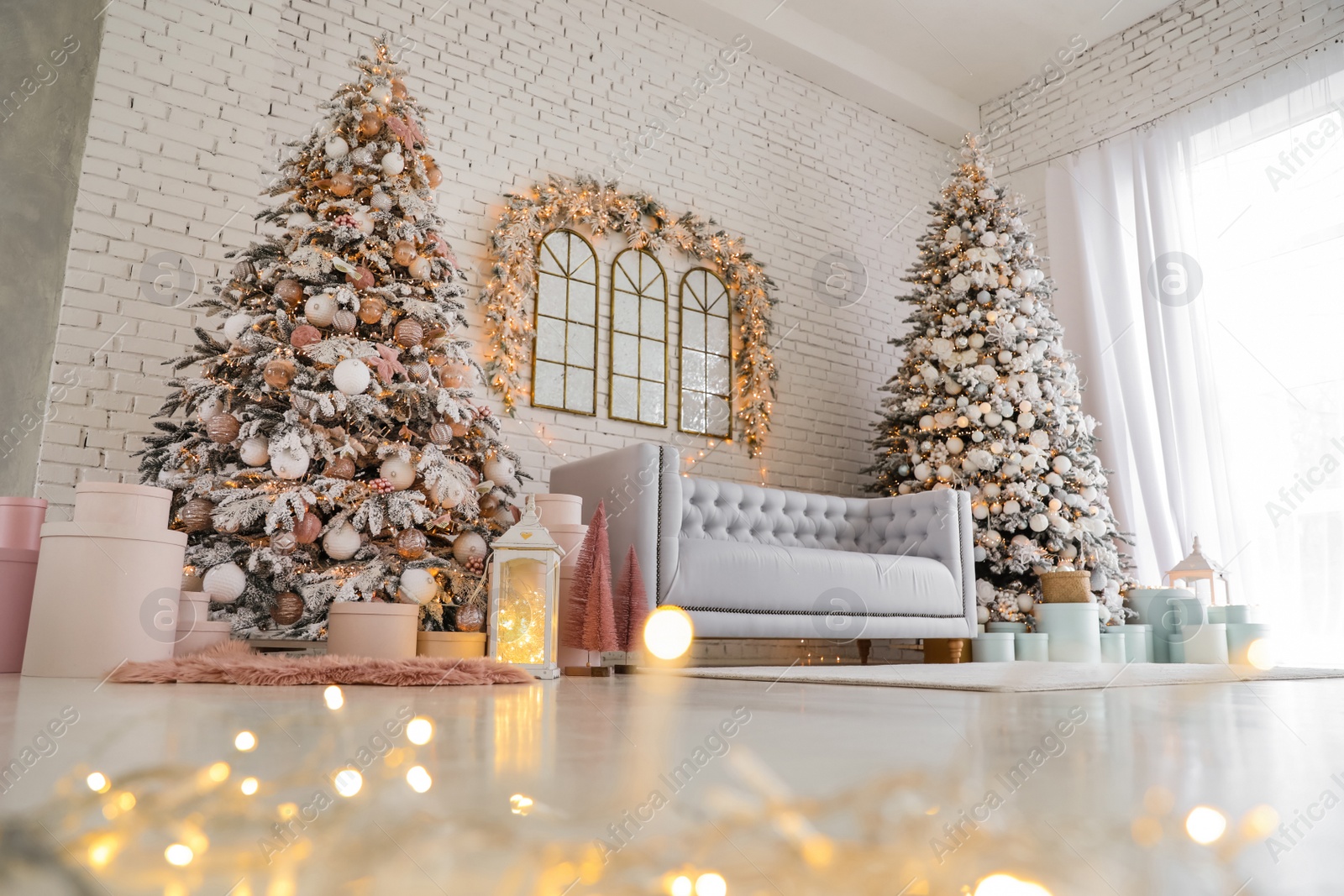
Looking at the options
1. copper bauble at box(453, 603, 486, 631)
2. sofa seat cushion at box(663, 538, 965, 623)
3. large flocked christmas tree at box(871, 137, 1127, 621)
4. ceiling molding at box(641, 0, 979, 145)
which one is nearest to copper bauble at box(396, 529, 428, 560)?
copper bauble at box(453, 603, 486, 631)

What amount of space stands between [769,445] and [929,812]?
4.98 metres

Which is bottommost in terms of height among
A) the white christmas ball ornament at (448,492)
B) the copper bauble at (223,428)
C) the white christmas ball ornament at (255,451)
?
the white christmas ball ornament at (448,492)

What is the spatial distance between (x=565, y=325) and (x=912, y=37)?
335cm

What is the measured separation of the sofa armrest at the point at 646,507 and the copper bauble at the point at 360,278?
3.80ft

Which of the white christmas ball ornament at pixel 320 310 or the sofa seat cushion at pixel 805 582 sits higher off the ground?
the white christmas ball ornament at pixel 320 310

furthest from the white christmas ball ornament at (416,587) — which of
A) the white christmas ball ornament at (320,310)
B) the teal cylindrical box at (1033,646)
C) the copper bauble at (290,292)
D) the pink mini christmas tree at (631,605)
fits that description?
the teal cylindrical box at (1033,646)

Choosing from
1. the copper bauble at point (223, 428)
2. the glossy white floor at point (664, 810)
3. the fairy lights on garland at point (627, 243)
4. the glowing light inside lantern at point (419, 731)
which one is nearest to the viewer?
the glossy white floor at point (664, 810)

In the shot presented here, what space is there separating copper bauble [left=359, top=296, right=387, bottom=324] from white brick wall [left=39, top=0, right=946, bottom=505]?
1030 mm

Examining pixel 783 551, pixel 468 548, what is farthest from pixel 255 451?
pixel 783 551

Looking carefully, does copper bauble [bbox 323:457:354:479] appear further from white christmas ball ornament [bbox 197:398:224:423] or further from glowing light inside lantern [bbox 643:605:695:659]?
glowing light inside lantern [bbox 643:605:695:659]

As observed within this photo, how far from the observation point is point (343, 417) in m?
2.98

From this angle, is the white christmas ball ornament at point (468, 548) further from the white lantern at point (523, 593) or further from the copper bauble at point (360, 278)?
the copper bauble at point (360, 278)

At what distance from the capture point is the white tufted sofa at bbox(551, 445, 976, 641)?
11.1ft

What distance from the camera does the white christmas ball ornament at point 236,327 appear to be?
2.98 metres
